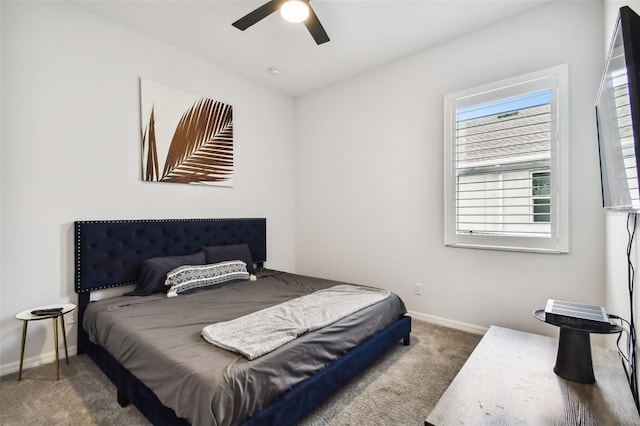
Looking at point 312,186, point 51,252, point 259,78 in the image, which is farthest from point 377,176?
point 51,252

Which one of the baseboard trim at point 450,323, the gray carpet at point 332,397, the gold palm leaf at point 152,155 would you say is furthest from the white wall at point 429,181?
the gold palm leaf at point 152,155

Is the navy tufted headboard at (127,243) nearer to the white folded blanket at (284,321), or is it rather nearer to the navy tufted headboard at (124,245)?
the navy tufted headboard at (124,245)

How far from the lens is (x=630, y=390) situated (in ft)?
4.42

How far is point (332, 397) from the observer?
1950 millimetres

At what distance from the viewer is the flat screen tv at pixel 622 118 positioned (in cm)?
96

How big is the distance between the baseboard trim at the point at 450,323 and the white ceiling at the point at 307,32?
2891mm

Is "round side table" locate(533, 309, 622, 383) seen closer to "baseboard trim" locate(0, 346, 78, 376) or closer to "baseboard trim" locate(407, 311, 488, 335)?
"baseboard trim" locate(407, 311, 488, 335)

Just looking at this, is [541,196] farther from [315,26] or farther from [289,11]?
[289,11]

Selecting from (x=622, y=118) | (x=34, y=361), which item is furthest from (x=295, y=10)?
(x=34, y=361)

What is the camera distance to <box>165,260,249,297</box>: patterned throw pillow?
2684mm

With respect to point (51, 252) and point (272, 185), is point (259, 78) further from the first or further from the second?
point (51, 252)

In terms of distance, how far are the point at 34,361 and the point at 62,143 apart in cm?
175

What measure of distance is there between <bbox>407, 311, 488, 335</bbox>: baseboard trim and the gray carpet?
45 centimetres

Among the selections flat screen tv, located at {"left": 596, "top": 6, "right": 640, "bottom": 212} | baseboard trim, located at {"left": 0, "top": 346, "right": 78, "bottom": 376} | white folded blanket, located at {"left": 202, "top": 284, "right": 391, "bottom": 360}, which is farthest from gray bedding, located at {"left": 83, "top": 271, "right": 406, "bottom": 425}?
flat screen tv, located at {"left": 596, "top": 6, "right": 640, "bottom": 212}
